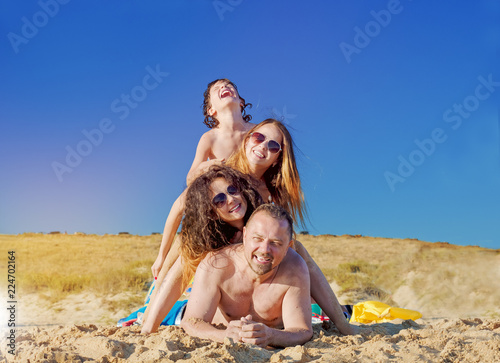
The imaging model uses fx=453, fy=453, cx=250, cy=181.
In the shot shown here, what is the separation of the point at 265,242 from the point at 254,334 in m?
0.71

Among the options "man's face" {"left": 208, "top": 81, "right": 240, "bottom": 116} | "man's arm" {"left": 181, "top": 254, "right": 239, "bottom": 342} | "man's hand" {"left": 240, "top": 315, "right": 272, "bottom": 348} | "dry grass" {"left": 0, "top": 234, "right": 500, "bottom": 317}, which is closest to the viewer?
"man's hand" {"left": 240, "top": 315, "right": 272, "bottom": 348}

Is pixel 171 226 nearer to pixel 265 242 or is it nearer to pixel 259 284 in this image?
pixel 259 284

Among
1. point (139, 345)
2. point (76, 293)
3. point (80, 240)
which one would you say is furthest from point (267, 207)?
point (80, 240)

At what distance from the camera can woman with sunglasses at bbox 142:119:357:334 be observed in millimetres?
4629

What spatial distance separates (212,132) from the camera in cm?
632

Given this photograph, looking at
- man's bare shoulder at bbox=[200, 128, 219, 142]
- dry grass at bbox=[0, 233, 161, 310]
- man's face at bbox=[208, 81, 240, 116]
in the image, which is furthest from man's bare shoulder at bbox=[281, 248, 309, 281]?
dry grass at bbox=[0, 233, 161, 310]

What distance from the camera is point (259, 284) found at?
392 cm

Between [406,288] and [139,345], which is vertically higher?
[406,288]

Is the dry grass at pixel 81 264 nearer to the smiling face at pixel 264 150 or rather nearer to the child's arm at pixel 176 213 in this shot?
the child's arm at pixel 176 213

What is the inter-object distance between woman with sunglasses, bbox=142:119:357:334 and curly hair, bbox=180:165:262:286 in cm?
52

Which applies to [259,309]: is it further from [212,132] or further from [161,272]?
[212,132]

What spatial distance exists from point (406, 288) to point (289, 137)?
A: 8.97 metres

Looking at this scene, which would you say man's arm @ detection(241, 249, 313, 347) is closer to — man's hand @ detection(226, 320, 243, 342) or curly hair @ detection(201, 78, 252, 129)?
man's hand @ detection(226, 320, 243, 342)

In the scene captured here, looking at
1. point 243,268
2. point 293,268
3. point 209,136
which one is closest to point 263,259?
point 243,268
